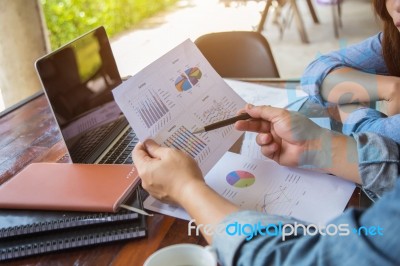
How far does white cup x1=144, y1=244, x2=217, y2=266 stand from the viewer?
563 millimetres

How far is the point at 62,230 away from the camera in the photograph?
2.39ft

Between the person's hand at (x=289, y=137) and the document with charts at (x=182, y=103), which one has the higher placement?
the document with charts at (x=182, y=103)

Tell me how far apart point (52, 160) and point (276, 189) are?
1.79ft

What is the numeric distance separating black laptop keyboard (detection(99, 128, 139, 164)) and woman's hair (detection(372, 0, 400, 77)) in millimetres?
759

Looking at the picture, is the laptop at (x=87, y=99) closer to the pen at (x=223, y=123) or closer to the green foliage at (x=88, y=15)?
the pen at (x=223, y=123)

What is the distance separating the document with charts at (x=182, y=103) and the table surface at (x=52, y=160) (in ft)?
0.55

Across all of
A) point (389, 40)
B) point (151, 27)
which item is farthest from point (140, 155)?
point (151, 27)

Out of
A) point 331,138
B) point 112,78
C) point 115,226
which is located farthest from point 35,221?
point 331,138

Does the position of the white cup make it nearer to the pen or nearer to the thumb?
the thumb

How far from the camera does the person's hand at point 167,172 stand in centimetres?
70

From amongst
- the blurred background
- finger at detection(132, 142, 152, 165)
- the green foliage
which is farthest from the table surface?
the green foliage

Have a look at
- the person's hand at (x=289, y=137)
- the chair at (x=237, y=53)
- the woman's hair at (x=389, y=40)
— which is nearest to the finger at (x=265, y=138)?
the person's hand at (x=289, y=137)

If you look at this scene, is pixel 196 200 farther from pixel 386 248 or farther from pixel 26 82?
pixel 26 82

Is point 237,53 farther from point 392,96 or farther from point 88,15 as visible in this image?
point 88,15
